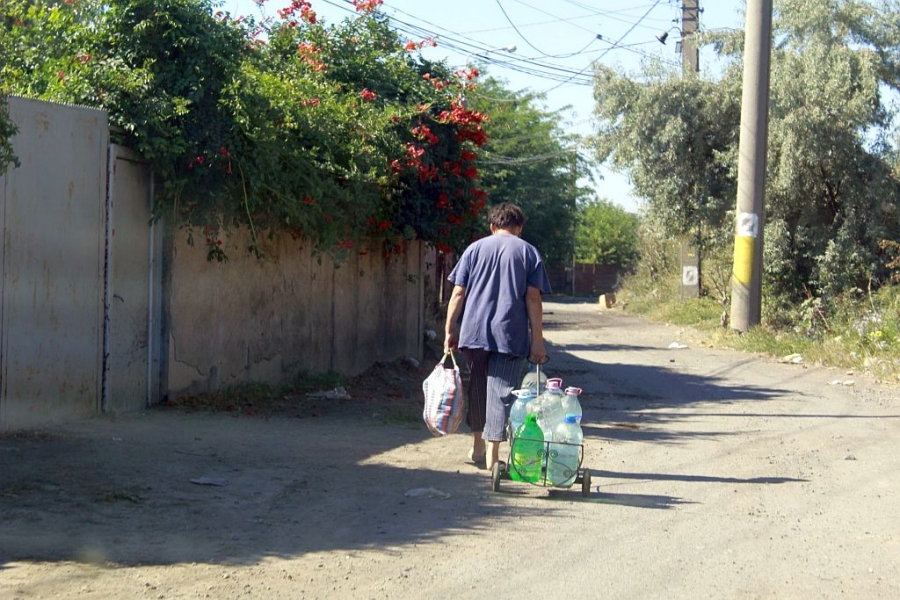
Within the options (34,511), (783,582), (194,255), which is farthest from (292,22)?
(783,582)

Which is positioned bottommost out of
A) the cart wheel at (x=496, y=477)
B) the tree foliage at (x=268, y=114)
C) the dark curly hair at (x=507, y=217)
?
the cart wheel at (x=496, y=477)

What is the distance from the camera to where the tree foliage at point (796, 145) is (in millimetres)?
18547

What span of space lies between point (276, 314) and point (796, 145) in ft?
37.2

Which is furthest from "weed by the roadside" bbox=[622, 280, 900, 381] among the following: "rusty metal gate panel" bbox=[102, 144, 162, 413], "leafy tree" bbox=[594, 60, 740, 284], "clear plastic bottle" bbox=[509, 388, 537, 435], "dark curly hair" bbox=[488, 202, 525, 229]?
"rusty metal gate panel" bbox=[102, 144, 162, 413]

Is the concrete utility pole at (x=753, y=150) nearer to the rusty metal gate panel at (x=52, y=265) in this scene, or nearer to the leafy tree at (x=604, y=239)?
the rusty metal gate panel at (x=52, y=265)

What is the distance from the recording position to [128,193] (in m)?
8.87

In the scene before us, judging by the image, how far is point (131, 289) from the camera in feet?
29.2

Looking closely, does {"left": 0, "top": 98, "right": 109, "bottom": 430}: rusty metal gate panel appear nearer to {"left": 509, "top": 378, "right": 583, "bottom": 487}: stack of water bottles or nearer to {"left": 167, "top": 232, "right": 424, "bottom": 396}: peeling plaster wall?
{"left": 167, "top": 232, "right": 424, "bottom": 396}: peeling plaster wall

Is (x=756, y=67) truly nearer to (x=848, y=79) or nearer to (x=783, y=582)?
(x=848, y=79)

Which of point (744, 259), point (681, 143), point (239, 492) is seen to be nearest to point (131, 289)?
point (239, 492)

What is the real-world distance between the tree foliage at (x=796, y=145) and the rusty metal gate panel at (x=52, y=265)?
1364cm

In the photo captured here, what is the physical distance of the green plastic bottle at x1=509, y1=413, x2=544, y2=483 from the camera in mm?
6562

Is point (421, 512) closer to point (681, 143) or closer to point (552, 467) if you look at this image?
point (552, 467)

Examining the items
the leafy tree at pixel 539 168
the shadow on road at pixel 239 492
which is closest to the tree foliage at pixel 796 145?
the shadow on road at pixel 239 492
